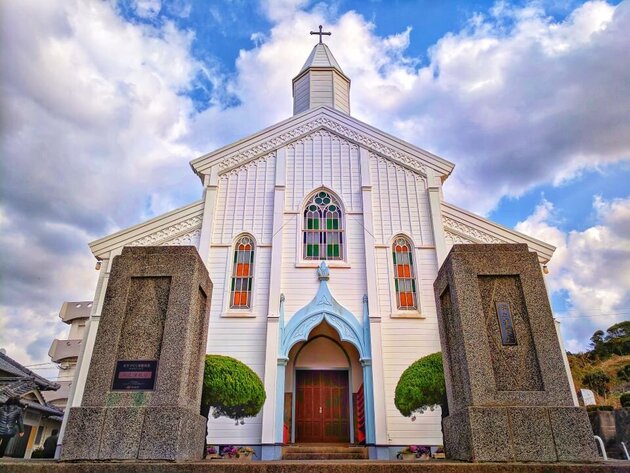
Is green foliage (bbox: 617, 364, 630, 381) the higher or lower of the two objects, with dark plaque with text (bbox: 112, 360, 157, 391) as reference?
higher

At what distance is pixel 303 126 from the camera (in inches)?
693

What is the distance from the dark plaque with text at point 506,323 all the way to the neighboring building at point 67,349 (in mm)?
36412

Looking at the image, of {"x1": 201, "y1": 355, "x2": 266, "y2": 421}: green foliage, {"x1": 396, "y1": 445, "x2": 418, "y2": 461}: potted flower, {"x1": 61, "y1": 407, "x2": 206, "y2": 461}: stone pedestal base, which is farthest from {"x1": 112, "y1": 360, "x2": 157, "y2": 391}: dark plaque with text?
{"x1": 396, "y1": 445, "x2": 418, "y2": 461}: potted flower

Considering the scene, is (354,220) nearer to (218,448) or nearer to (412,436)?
(412,436)

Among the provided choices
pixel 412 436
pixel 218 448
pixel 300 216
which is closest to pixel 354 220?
pixel 300 216

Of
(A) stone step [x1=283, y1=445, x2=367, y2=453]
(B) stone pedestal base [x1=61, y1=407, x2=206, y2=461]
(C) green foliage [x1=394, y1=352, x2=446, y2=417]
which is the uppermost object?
(C) green foliage [x1=394, y1=352, x2=446, y2=417]

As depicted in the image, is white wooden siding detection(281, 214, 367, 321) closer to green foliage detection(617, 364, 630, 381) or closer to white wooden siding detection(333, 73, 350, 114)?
white wooden siding detection(333, 73, 350, 114)

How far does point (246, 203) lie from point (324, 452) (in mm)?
8873

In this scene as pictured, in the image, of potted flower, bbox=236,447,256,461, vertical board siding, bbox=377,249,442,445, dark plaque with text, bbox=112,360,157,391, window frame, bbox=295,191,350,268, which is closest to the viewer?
dark plaque with text, bbox=112,360,157,391

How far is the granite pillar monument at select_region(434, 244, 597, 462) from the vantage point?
5152mm

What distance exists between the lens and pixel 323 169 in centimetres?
1683

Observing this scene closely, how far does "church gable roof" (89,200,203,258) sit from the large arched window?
400 centimetres

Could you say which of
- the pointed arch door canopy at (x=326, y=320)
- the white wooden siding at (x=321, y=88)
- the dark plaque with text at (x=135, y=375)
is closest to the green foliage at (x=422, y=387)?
the pointed arch door canopy at (x=326, y=320)

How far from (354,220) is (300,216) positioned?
2005 millimetres
